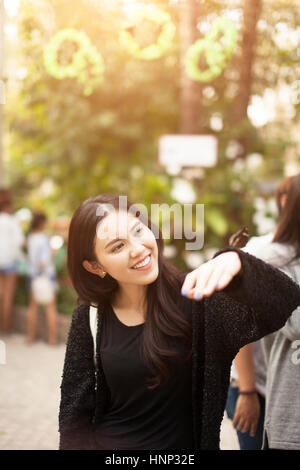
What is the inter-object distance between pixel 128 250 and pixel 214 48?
125 inches

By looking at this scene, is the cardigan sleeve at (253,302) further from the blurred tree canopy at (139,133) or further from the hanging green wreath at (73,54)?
the blurred tree canopy at (139,133)

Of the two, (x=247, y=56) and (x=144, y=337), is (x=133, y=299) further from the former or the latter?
(x=247, y=56)

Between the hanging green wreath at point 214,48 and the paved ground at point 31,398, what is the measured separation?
8.91ft

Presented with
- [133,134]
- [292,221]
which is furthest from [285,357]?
[133,134]

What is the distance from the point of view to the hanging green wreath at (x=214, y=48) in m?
4.35

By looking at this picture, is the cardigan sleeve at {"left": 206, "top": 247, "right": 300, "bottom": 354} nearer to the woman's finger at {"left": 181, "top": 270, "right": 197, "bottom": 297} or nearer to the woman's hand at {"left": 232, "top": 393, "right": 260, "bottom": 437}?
the woman's finger at {"left": 181, "top": 270, "right": 197, "bottom": 297}

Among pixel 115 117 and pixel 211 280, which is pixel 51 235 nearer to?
pixel 115 117

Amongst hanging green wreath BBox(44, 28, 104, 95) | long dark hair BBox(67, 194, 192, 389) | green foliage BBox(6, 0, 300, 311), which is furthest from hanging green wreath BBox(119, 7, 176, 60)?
long dark hair BBox(67, 194, 192, 389)

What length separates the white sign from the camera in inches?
301

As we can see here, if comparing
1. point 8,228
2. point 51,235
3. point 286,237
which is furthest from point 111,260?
point 51,235

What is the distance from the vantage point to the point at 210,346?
1750 mm

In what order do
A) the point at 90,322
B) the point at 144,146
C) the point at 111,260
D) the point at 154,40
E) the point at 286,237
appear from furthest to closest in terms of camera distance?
1. the point at 144,146
2. the point at 154,40
3. the point at 286,237
4. the point at 90,322
5. the point at 111,260

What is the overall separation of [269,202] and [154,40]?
4.10 meters

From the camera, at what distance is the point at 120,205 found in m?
1.97
